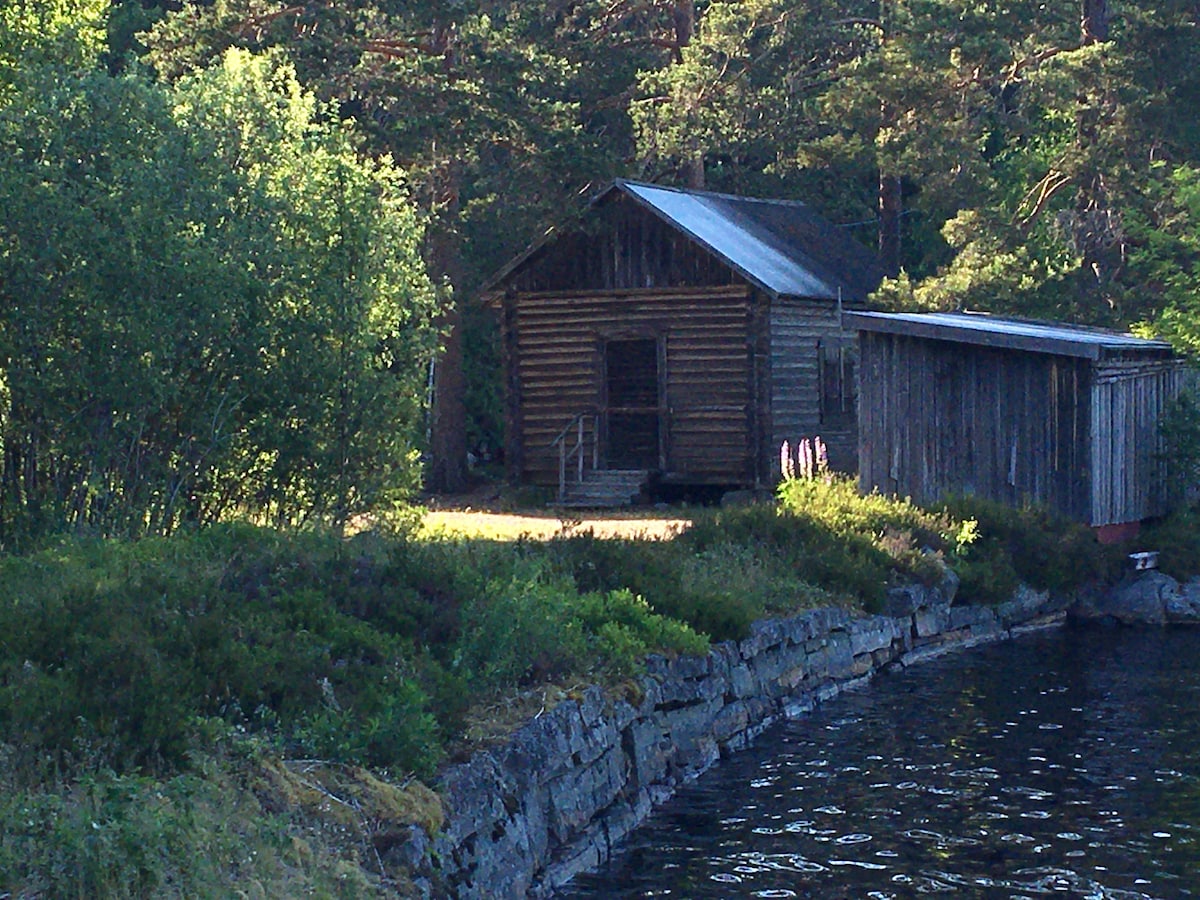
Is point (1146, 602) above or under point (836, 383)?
under

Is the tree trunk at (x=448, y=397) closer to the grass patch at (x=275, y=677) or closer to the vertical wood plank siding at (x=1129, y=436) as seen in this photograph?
the vertical wood plank siding at (x=1129, y=436)

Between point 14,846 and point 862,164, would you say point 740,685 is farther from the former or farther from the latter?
point 862,164

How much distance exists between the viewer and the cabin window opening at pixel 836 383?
34.9 meters

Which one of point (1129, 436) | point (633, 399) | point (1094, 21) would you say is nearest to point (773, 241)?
point (633, 399)

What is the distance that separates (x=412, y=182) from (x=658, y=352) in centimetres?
649

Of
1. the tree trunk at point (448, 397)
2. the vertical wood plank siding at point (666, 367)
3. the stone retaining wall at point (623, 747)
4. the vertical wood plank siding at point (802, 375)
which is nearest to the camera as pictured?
the stone retaining wall at point (623, 747)

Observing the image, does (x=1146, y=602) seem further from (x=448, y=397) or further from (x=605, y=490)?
(x=448, y=397)

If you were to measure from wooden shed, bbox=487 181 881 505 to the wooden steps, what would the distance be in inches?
1.4

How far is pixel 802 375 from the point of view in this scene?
34.1 m

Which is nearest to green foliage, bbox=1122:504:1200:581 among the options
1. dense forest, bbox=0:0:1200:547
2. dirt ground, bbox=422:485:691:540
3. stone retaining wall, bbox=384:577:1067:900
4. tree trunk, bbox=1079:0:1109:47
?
dense forest, bbox=0:0:1200:547

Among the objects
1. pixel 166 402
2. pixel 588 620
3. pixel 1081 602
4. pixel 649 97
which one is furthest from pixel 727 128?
pixel 588 620

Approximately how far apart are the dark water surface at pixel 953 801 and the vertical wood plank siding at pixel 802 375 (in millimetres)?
13120

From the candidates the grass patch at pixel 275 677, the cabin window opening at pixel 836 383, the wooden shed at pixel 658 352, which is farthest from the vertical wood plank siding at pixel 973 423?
the grass patch at pixel 275 677

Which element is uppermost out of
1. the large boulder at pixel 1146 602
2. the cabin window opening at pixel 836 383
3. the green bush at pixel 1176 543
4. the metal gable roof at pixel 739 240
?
the metal gable roof at pixel 739 240
